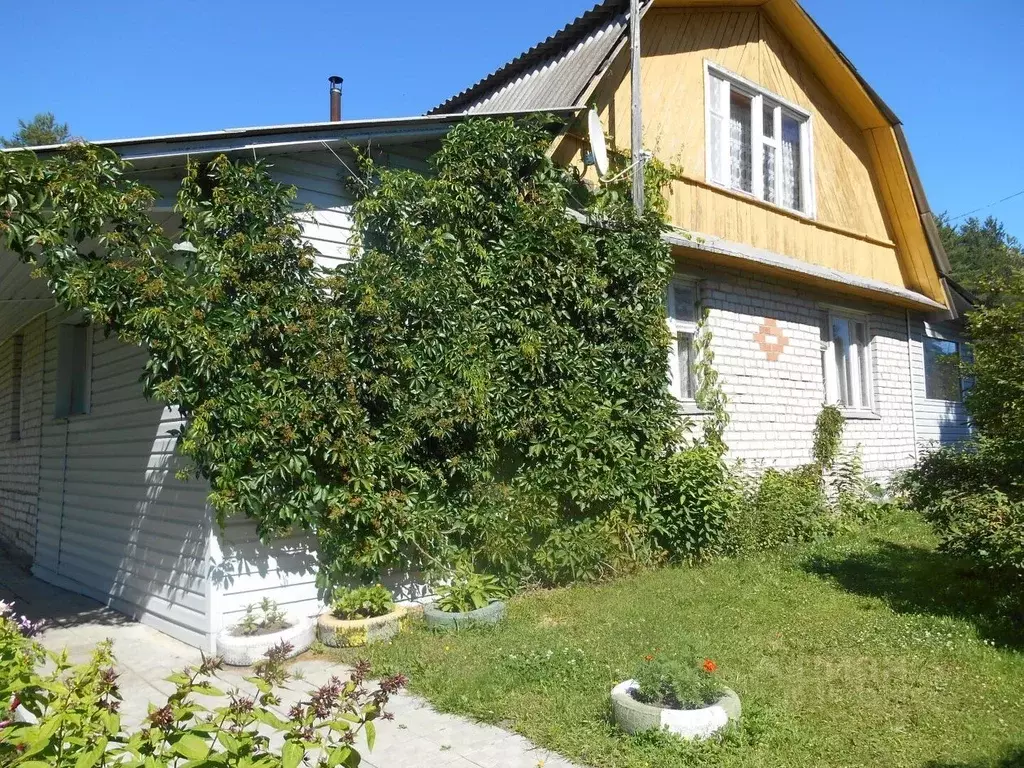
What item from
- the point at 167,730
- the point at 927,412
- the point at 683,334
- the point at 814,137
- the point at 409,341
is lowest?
the point at 167,730

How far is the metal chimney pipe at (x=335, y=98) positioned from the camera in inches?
476

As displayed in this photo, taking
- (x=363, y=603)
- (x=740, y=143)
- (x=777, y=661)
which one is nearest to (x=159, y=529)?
(x=363, y=603)

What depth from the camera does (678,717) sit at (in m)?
4.13

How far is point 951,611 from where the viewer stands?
252 inches

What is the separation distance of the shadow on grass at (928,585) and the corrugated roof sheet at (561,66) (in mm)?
5516

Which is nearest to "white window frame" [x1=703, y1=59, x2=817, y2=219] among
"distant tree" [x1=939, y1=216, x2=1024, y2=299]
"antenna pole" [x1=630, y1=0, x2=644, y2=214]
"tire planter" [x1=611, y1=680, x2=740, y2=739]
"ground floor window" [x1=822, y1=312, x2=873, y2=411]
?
"antenna pole" [x1=630, y1=0, x2=644, y2=214]

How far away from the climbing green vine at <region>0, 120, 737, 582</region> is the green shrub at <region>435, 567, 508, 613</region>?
314mm

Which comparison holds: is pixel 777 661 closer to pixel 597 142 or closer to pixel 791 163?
pixel 597 142

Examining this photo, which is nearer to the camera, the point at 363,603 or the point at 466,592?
the point at 363,603

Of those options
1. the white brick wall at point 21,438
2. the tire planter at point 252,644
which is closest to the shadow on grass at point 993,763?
the tire planter at point 252,644

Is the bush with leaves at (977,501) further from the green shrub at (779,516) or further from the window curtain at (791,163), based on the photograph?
the window curtain at (791,163)

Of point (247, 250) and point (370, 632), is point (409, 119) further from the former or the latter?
point (370, 632)

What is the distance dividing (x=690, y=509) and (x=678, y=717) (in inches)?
174

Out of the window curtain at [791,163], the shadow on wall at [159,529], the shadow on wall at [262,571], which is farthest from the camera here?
the window curtain at [791,163]
